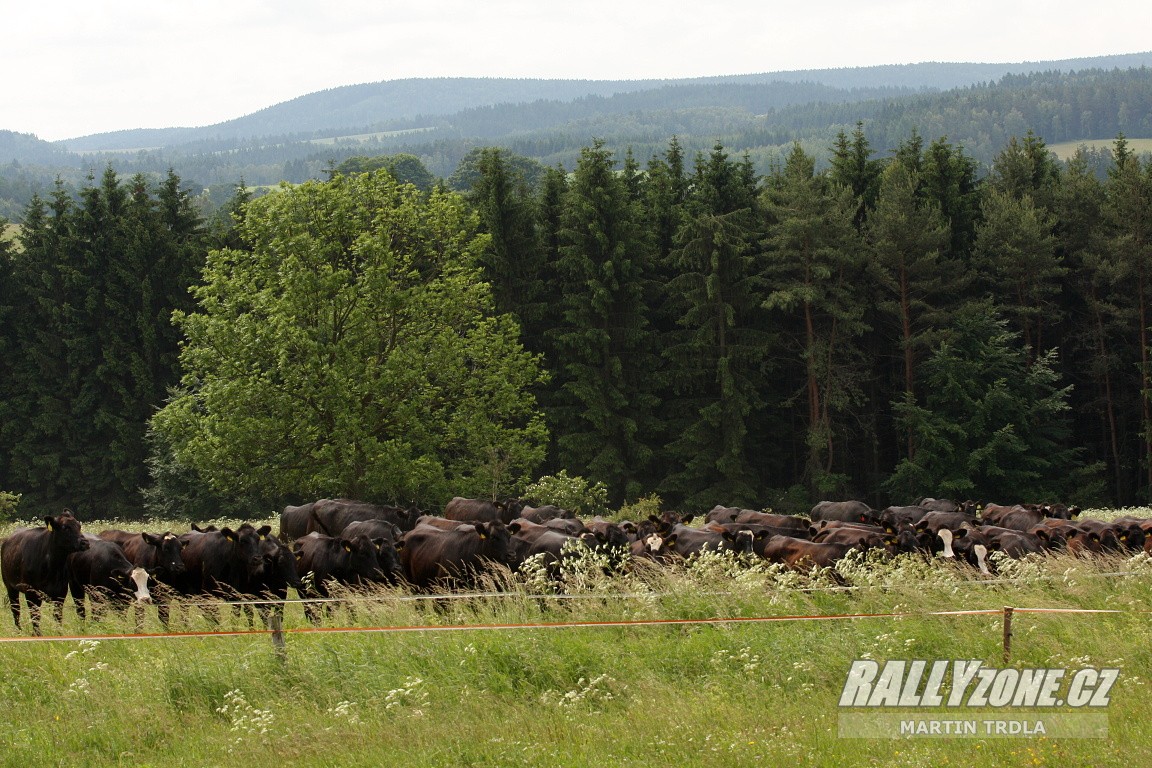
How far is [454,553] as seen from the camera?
17266 millimetres

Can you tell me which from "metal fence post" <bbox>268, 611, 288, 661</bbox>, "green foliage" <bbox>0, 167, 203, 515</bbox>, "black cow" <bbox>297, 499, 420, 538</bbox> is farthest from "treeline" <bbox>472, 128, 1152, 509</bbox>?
"metal fence post" <bbox>268, 611, 288, 661</bbox>

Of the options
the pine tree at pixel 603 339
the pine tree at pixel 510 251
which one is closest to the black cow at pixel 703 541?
the pine tree at pixel 603 339

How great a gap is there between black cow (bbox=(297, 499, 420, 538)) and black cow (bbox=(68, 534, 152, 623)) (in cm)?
722

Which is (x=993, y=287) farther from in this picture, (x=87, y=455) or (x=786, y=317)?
(x=87, y=455)

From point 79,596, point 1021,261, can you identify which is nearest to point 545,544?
point 79,596

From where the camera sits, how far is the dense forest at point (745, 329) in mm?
46062

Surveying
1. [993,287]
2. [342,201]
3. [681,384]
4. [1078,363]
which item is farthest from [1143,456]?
[342,201]

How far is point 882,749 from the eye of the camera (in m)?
9.70

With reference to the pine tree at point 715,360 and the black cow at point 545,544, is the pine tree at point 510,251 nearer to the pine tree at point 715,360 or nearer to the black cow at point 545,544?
the pine tree at point 715,360

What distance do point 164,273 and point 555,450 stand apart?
21037 millimetres

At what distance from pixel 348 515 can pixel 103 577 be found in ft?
25.9

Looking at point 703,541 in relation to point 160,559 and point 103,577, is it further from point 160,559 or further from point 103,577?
point 103,577

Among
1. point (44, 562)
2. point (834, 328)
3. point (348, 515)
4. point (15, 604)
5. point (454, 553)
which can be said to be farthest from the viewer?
point (834, 328)

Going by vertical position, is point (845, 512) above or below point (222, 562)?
below
